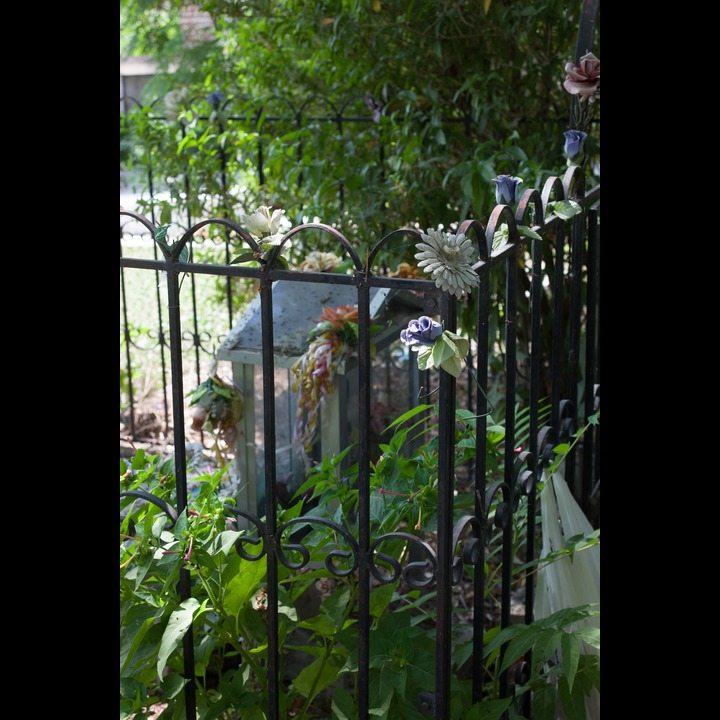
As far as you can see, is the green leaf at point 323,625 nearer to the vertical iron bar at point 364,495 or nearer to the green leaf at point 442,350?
the vertical iron bar at point 364,495

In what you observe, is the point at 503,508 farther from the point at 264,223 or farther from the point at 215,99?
the point at 215,99

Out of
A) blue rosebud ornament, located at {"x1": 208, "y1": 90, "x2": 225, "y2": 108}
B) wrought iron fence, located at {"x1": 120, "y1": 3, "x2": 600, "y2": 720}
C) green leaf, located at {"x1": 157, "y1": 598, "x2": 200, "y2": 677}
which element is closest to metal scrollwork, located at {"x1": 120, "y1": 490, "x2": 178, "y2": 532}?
wrought iron fence, located at {"x1": 120, "y1": 3, "x2": 600, "y2": 720}

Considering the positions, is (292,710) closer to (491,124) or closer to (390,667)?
(390,667)

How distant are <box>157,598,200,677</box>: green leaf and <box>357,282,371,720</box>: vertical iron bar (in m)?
0.29

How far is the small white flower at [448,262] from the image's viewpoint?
130 centimetres

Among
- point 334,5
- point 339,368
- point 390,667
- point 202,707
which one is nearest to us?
point 390,667

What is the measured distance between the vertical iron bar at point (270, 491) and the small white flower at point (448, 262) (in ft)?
1.03

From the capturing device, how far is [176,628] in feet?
4.91

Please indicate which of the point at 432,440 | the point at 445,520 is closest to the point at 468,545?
the point at 445,520

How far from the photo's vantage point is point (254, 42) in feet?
13.4

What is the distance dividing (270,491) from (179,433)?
0.64 ft

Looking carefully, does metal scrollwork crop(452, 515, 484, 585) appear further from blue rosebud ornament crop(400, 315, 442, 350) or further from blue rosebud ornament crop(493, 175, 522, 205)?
blue rosebud ornament crop(493, 175, 522, 205)
